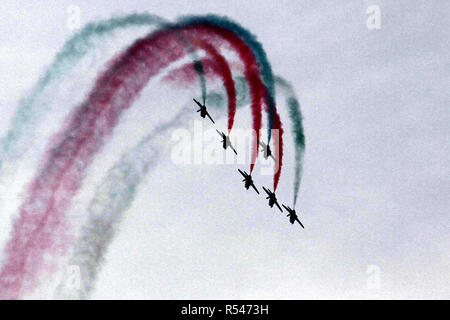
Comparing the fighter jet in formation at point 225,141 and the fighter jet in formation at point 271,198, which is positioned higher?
the fighter jet in formation at point 225,141

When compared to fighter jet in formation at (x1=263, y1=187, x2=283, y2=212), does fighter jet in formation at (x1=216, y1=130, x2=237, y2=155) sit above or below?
above
